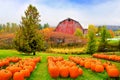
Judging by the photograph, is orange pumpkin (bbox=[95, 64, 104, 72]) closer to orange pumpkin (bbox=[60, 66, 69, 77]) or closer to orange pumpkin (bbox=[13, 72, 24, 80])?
orange pumpkin (bbox=[60, 66, 69, 77])

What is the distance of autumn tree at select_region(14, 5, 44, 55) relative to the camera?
1704 inches

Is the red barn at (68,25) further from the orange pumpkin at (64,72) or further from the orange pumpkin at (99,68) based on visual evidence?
the orange pumpkin at (64,72)

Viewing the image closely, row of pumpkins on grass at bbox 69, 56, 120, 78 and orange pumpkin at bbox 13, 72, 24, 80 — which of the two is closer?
orange pumpkin at bbox 13, 72, 24, 80

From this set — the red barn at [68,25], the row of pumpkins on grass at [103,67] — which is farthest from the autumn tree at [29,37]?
the red barn at [68,25]

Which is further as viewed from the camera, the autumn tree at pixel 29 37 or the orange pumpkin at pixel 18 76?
the autumn tree at pixel 29 37

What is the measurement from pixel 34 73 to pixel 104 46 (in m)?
42.0

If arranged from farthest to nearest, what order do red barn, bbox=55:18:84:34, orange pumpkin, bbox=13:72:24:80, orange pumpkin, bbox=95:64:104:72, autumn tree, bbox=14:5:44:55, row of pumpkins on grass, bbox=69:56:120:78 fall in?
red barn, bbox=55:18:84:34, autumn tree, bbox=14:5:44:55, orange pumpkin, bbox=95:64:104:72, row of pumpkins on grass, bbox=69:56:120:78, orange pumpkin, bbox=13:72:24:80

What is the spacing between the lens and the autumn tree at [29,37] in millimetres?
43281

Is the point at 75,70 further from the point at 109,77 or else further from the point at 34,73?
the point at 34,73

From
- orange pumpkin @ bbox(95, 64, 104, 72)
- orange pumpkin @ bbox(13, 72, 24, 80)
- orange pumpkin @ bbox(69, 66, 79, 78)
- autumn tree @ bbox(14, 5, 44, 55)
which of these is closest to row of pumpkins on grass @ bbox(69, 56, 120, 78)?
orange pumpkin @ bbox(95, 64, 104, 72)

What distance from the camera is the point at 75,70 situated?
19.0m

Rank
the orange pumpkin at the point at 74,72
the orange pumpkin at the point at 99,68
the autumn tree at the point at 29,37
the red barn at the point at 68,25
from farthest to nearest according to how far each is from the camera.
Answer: the red barn at the point at 68,25
the autumn tree at the point at 29,37
the orange pumpkin at the point at 99,68
the orange pumpkin at the point at 74,72

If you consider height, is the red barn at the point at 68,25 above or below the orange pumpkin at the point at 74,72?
above

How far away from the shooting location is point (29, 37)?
43750 mm
